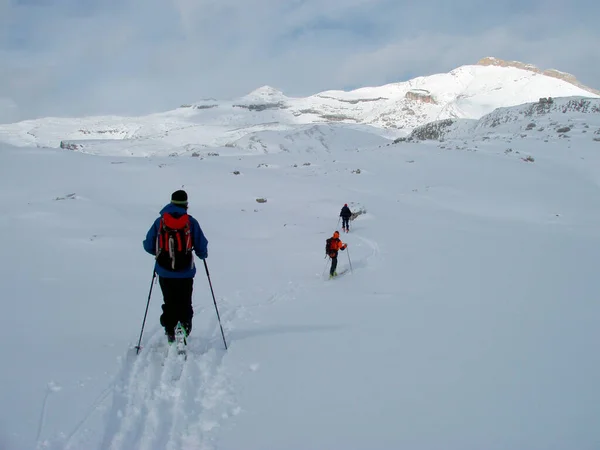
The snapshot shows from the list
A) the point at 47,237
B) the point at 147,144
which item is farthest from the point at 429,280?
the point at 147,144

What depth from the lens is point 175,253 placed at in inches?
193

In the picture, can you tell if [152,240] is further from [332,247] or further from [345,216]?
[345,216]

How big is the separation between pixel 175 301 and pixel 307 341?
6.61ft

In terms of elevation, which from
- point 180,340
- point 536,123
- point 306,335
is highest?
point 536,123

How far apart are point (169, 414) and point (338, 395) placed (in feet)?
5.78

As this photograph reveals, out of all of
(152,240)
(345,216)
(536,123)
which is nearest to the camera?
(152,240)

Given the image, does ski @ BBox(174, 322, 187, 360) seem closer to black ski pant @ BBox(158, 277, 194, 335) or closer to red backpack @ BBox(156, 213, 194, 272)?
black ski pant @ BBox(158, 277, 194, 335)

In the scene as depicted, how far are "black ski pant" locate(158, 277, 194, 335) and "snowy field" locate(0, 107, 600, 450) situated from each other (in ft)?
1.45

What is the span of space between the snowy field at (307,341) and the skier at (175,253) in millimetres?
591

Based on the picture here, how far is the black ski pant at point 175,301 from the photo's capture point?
16.8 feet

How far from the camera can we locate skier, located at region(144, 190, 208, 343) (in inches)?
192

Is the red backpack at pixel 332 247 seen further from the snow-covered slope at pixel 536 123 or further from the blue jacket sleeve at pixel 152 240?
the snow-covered slope at pixel 536 123

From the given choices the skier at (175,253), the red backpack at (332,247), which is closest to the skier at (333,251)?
the red backpack at (332,247)

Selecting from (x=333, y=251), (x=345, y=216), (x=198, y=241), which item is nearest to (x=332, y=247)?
(x=333, y=251)
